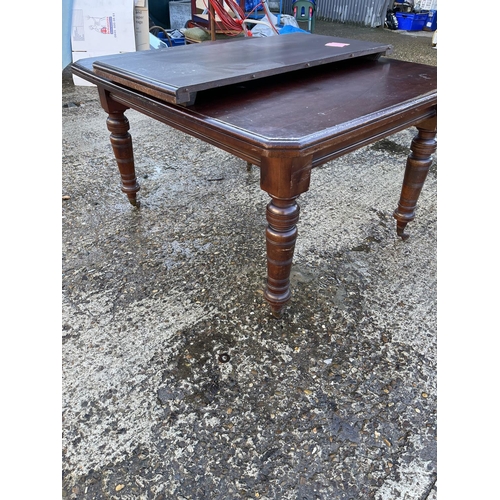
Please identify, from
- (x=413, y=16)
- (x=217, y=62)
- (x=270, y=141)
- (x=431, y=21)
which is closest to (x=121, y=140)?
(x=217, y=62)

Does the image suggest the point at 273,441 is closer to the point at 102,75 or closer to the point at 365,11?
the point at 102,75

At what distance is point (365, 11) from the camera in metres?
7.09

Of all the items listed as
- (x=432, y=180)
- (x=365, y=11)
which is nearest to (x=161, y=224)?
(x=432, y=180)

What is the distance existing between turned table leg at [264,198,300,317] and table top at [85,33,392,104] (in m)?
0.38

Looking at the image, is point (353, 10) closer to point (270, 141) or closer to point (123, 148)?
point (123, 148)

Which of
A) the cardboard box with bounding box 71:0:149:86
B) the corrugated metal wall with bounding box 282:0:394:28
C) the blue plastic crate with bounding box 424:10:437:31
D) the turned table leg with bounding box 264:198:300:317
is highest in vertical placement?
the corrugated metal wall with bounding box 282:0:394:28

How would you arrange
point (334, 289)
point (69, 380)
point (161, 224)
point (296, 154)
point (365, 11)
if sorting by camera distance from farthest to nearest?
point (365, 11), point (161, 224), point (334, 289), point (69, 380), point (296, 154)

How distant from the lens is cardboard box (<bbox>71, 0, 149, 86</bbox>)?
11.1 ft

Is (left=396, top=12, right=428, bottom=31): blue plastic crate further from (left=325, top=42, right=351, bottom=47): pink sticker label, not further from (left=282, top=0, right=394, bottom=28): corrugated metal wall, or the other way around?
(left=325, top=42, right=351, bottom=47): pink sticker label

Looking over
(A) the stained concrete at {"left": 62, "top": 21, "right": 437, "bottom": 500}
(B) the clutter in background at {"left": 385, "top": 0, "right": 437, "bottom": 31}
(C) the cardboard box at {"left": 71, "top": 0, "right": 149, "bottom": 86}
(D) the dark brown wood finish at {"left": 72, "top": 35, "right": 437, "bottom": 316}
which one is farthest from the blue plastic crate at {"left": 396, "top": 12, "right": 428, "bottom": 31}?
(D) the dark brown wood finish at {"left": 72, "top": 35, "right": 437, "bottom": 316}

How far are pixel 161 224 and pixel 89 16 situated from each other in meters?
2.57

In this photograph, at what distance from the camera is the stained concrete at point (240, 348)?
996mm

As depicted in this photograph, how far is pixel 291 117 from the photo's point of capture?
3.46 feet

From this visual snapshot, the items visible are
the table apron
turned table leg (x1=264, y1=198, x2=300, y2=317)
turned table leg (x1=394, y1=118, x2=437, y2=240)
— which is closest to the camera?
the table apron
